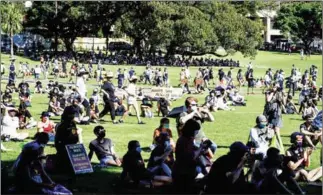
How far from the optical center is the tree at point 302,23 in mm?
95562

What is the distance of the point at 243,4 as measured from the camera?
8400cm

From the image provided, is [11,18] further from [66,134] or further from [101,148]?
[66,134]

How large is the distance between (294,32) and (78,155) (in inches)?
3585

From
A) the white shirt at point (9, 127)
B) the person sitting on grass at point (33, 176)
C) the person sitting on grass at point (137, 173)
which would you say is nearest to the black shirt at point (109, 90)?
the white shirt at point (9, 127)

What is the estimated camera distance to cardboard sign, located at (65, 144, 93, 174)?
11078mm

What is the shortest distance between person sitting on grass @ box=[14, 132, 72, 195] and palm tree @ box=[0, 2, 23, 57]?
54.0 metres

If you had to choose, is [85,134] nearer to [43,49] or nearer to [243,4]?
[43,49]

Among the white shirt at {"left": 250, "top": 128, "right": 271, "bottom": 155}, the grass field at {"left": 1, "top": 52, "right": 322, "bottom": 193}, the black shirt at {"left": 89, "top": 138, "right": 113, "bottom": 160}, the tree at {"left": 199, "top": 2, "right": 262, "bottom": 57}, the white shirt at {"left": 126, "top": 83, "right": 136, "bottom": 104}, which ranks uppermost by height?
the tree at {"left": 199, "top": 2, "right": 262, "bottom": 57}

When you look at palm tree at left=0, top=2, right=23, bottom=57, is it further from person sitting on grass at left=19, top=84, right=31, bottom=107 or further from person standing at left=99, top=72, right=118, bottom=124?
person standing at left=99, top=72, right=118, bottom=124

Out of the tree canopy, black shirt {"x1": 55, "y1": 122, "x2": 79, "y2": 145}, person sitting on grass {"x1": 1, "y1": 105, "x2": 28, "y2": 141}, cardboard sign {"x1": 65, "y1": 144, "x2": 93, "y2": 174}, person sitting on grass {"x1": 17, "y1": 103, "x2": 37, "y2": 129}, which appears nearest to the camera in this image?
cardboard sign {"x1": 65, "y1": 144, "x2": 93, "y2": 174}

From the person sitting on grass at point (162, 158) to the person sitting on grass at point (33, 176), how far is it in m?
1.79

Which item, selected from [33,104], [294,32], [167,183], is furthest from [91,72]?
[294,32]

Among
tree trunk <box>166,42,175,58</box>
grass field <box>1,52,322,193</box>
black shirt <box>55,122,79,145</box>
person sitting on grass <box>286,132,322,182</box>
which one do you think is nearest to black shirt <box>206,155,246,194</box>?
person sitting on grass <box>286,132,322,182</box>

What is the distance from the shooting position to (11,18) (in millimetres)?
64312
